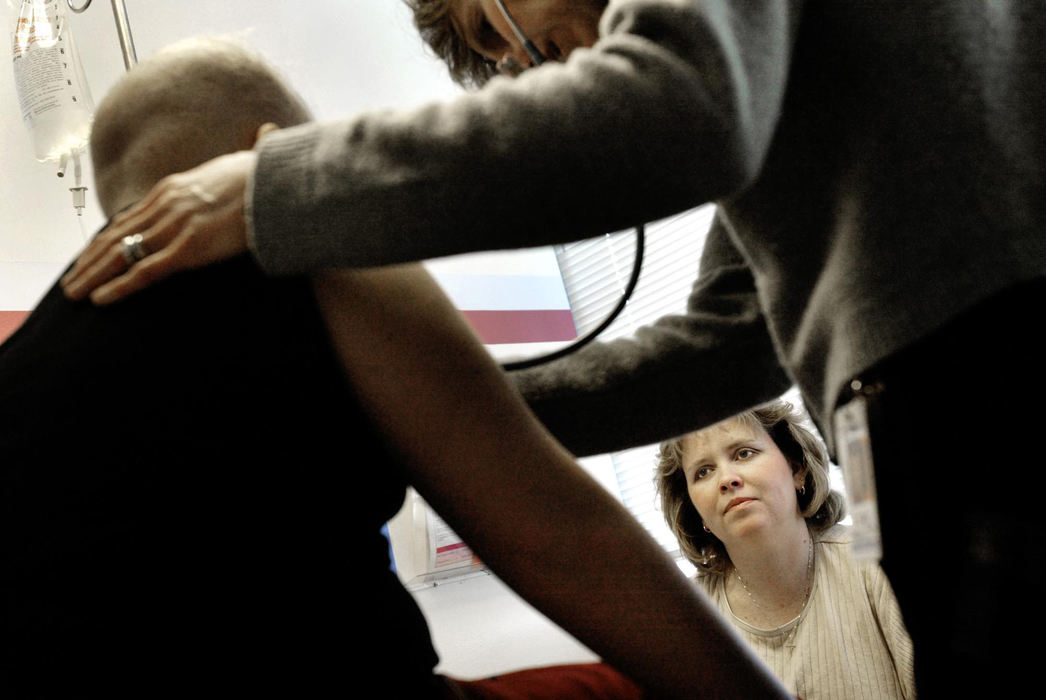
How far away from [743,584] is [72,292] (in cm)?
201

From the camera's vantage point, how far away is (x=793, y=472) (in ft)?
8.45

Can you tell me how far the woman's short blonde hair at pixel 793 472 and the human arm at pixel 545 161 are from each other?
1843 millimetres

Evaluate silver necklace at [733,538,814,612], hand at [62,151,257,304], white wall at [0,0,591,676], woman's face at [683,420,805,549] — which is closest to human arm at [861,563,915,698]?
silver necklace at [733,538,814,612]

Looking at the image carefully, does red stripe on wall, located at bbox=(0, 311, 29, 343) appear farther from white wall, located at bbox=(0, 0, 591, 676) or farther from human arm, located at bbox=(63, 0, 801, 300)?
human arm, located at bbox=(63, 0, 801, 300)

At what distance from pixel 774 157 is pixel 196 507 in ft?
1.78

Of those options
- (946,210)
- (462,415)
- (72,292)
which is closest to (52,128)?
(72,292)

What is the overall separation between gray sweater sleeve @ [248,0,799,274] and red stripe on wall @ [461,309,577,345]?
2.37 metres

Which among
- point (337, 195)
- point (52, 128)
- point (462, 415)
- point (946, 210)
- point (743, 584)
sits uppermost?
point (52, 128)

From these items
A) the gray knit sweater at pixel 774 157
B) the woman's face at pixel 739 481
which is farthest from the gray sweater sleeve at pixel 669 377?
the woman's face at pixel 739 481

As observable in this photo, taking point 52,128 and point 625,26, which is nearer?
point 625,26

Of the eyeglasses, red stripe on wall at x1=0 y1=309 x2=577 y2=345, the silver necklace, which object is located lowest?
the silver necklace

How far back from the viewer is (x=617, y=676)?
2.86 feet

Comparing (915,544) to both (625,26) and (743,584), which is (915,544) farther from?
(743,584)

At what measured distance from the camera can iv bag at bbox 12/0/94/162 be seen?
2.07 meters
